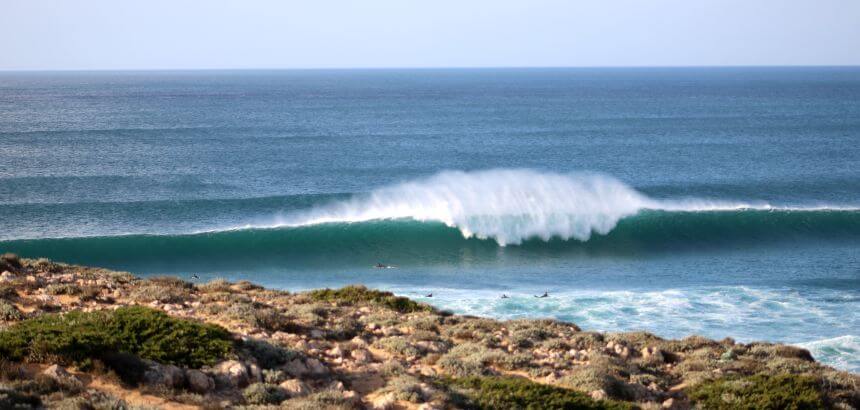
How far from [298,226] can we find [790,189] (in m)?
26.6

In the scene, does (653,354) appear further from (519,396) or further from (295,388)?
(295,388)

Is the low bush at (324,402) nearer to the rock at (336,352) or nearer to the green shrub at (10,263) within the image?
the rock at (336,352)

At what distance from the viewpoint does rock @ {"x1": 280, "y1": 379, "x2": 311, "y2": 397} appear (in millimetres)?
8648

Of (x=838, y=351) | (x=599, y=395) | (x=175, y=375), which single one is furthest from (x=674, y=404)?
(x=838, y=351)

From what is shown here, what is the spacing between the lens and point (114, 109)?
89.6 m

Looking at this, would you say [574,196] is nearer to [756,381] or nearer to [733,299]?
[733,299]

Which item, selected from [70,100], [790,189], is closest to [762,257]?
[790,189]

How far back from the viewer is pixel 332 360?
10.2 m

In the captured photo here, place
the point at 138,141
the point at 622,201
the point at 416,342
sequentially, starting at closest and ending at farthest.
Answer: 1. the point at 416,342
2. the point at 622,201
3. the point at 138,141

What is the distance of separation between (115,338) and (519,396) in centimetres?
484

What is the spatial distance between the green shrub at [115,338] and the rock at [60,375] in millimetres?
361

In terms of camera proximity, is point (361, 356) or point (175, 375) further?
point (361, 356)

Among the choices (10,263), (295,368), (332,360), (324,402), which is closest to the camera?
(324,402)

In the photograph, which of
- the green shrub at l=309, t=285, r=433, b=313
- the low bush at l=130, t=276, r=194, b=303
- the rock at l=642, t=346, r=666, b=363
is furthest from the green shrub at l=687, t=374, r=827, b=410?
the low bush at l=130, t=276, r=194, b=303
